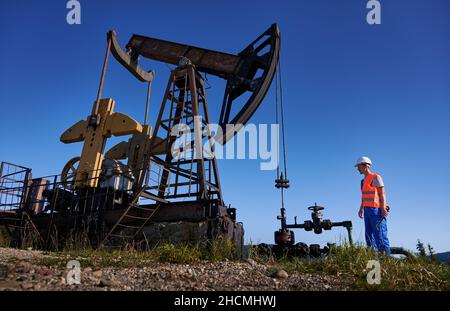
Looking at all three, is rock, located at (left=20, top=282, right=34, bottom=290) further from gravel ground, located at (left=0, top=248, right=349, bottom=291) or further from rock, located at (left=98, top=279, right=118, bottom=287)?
rock, located at (left=98, top=279, right=118, bottom=287)

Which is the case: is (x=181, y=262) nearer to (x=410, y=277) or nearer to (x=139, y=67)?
(x=410, y=277)

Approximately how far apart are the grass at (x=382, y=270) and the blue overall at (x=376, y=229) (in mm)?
375

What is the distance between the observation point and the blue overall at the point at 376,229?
464 centimetres

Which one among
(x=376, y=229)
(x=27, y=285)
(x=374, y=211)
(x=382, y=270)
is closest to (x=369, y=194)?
(x=374, y=211)

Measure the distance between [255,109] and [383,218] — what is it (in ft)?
16.6

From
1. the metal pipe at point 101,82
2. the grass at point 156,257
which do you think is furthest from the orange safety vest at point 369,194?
the metal pipe at point 101,82

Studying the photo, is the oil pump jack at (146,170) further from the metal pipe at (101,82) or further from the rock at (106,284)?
the rock at (106,284)

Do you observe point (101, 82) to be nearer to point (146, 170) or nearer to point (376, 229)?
point (146, 170)

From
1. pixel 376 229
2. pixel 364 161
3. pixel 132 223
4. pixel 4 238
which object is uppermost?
pixel 364 161

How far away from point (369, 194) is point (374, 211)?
0.26 metres

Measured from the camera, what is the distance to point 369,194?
16.0 ft
